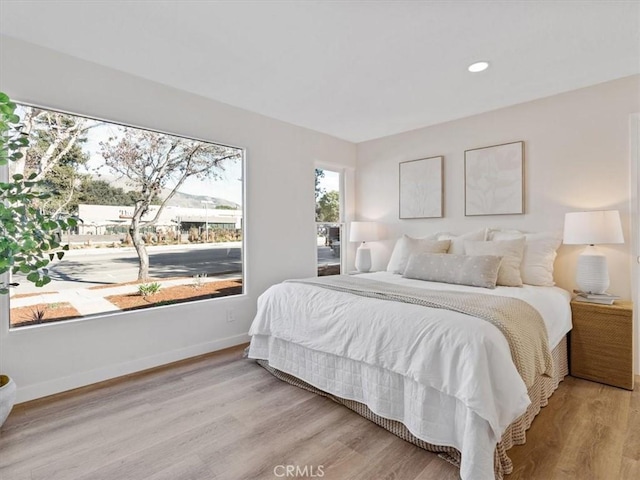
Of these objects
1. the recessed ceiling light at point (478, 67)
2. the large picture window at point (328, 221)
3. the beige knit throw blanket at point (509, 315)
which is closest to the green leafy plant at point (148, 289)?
the beige knit throw blanket at point (509, 315)

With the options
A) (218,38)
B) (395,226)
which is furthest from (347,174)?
(218,38)

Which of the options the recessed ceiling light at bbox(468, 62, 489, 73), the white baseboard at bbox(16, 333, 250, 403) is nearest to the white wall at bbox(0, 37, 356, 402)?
the white baseboard at bbox(16, 333, 250, 403)

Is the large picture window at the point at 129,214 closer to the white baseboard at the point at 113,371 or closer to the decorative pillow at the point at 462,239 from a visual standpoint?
the white baseboard at the point at 113,371

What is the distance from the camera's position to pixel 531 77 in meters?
2.70

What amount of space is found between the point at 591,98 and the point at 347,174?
8.84 feet

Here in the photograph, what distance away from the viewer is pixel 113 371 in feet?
8.63

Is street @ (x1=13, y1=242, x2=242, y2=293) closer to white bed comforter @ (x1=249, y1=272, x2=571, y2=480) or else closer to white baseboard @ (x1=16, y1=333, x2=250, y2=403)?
white baseboard @ (x1=16, y1=333, x2=250, y2=403)

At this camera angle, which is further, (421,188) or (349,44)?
(421,188)

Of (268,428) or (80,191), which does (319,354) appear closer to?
(268,428)

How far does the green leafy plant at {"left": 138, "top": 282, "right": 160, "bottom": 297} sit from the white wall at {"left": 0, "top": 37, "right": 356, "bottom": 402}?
0.17 meters

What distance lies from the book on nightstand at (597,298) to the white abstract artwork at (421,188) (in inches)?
60.4

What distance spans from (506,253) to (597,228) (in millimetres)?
640

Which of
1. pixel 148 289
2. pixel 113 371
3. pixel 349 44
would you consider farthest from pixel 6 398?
pixel 349 44

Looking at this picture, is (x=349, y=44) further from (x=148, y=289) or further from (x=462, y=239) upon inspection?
(x=148, y=289)
